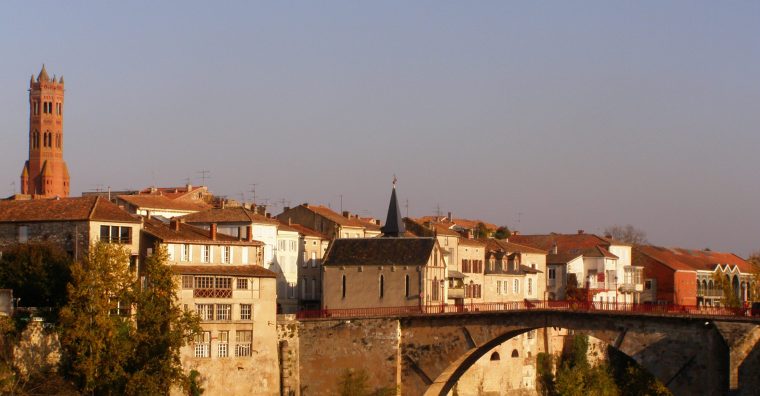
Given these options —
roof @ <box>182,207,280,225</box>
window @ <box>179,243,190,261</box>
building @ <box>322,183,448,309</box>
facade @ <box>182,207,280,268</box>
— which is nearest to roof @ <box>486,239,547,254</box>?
building @ <box>322,183,448,309</box>

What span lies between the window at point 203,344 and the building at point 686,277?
6465cm

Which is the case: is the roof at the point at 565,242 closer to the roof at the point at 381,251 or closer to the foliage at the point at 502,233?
the foliage at the point at 502,233

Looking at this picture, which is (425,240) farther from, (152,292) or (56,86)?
(56,86)

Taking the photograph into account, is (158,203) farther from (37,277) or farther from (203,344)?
(37,277)

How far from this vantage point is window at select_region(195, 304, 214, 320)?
86.9 metres

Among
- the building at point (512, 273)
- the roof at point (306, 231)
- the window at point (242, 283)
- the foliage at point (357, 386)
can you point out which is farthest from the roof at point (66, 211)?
the building at point (512, 273)

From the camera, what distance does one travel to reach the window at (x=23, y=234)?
89.1m

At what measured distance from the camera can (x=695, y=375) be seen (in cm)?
8131

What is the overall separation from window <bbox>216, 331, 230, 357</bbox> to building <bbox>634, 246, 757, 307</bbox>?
6318 centimetres

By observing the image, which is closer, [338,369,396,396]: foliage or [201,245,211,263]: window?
[201,245,211,263]: window

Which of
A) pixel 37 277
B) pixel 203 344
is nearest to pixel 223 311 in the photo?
pixel 203 344

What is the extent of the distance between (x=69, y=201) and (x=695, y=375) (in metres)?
41.6

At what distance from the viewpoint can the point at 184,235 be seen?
8900cm

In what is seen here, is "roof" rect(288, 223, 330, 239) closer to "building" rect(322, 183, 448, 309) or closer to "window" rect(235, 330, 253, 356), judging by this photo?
"building" rect(322, 183, 448, 309)
